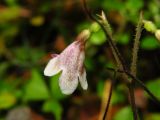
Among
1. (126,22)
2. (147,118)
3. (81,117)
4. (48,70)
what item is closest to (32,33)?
(126,22)

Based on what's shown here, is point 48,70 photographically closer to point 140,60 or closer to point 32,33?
point 140,60

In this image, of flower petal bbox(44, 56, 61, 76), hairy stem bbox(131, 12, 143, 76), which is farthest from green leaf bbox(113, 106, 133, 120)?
flower petal bbox(44, 56, 61, 76)

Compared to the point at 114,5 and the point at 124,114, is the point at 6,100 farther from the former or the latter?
the point at 114,5

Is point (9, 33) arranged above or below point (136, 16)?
below

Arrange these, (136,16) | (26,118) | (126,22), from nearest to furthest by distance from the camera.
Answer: (26,118), (136,16), (126,22)

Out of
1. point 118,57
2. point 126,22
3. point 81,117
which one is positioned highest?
point 118,57

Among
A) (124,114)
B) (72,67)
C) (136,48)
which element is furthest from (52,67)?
(124,114)

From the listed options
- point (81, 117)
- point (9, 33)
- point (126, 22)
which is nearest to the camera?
point (81, 117)
